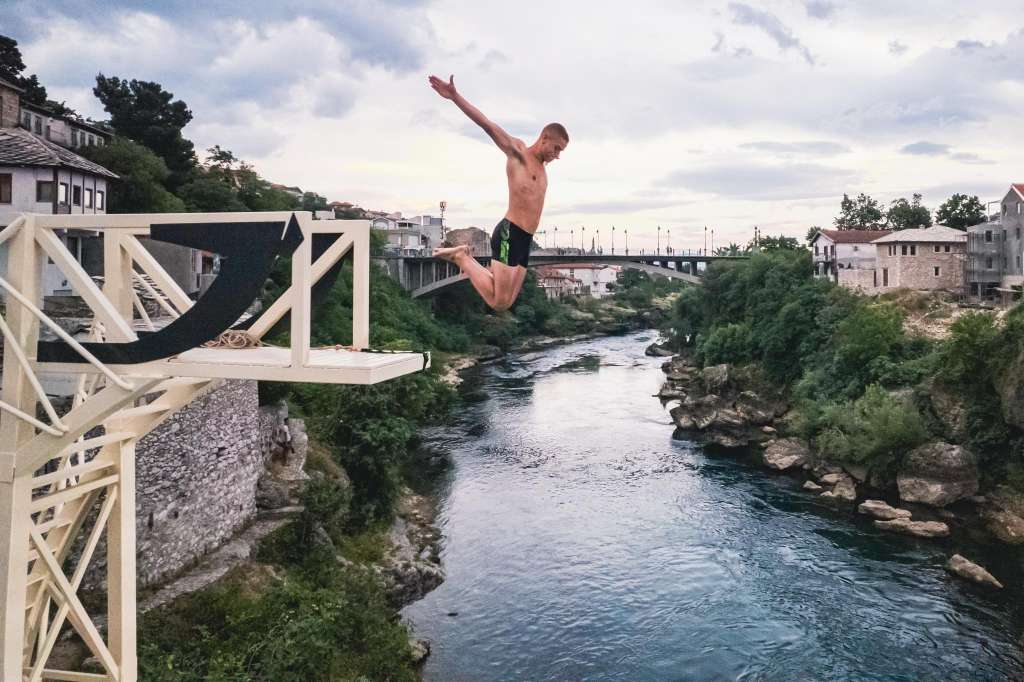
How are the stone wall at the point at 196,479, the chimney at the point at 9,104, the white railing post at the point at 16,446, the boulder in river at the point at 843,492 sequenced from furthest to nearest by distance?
the chimney at the point at 9,104, the boulder in river at the point at 843,492, the stone wall at the point at 196,479, the white railing post at the point at 16,446

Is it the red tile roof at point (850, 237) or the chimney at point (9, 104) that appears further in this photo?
the red tile roof at point (850, 237)

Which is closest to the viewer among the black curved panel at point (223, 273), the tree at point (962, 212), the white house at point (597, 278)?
the black curved panel at point (223, 273)

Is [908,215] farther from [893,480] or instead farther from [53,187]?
[53,187]

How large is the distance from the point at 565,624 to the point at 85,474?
9.88 meters

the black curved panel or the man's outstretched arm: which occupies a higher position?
the man's outstretched arm

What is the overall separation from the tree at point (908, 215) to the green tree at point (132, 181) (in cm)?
4199

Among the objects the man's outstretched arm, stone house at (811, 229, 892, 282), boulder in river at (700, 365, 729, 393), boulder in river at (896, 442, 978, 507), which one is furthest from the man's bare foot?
stone house at (811, 229, 892, 282)

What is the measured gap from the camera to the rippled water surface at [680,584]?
41.2ft

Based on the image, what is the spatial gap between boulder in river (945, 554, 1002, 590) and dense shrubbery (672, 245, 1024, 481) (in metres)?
5.48

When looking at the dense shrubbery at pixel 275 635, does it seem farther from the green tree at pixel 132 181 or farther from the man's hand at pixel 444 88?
the green tree at pixel 132 181

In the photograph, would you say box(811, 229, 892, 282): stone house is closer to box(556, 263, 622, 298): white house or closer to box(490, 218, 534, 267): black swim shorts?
box(556, 263, 622, 298): white house

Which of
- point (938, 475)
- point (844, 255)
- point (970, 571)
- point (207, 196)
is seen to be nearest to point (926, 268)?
point (844, 255)

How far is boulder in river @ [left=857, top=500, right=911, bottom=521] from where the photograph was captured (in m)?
18.7

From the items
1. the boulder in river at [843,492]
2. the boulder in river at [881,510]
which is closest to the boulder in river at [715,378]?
the boulder in river at [843,492]
